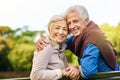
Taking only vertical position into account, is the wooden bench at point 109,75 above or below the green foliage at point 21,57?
above

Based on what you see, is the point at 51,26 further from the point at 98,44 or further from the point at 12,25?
the point at 12,25

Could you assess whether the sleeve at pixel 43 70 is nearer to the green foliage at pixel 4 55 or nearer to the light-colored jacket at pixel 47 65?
the light-colored jacket at pixel 47 65

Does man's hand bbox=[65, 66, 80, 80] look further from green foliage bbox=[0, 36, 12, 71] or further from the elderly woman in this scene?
green foliage bbox=[0, 36, 12, 71]

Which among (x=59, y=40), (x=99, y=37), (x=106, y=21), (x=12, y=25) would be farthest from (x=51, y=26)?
(x=12, y=25)

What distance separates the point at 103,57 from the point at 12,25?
839cm

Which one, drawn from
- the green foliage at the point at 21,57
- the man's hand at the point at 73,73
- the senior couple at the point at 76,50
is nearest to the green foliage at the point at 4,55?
the green foliage at the point at 21,57

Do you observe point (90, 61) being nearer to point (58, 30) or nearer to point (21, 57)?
point (58, 30)

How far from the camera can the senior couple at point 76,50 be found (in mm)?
1829

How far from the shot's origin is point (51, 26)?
1.95 metres

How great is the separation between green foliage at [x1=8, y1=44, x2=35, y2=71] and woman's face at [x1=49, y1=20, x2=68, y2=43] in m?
7.20

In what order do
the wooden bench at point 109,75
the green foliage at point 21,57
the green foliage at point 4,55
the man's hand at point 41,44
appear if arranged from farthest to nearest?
the green foliage at point 4,55
the green foliage at point 21,57
the man's hand at point 41,44
the wooden bench at point 109,75

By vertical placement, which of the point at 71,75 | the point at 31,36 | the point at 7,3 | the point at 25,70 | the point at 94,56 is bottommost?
the point at 25,70

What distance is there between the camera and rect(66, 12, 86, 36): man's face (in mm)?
1943

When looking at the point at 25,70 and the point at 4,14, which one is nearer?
the point at 25,70
